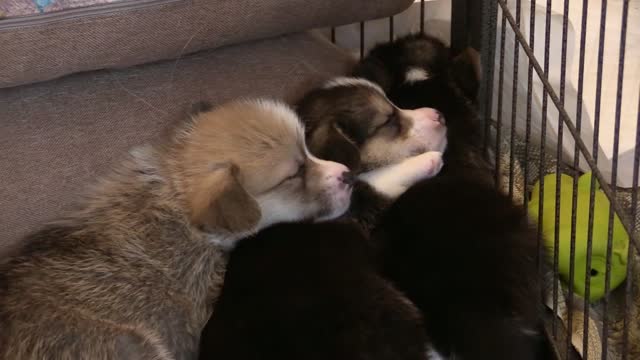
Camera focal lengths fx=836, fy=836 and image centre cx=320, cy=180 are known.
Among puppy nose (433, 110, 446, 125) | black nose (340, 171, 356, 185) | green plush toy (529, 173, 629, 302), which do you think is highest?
puppy nose (433, 110, 446, 125)

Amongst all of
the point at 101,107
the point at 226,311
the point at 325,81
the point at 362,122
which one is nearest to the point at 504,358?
the point at 226,311

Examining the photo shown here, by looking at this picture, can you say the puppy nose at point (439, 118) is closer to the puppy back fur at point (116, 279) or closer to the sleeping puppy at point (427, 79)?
the sleeping puppy at point (427, 79)

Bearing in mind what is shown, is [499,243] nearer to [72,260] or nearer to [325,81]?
[325,81]

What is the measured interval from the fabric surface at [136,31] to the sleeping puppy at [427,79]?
359 mm

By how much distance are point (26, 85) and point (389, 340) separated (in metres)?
0.90

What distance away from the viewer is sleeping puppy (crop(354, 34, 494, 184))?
2.10m

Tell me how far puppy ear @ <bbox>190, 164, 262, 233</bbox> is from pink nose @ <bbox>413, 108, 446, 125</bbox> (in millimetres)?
532

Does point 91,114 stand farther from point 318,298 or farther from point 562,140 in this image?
point 562,140

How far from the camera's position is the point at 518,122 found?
2234mm

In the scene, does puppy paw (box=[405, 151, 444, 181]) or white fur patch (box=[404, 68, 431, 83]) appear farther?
white fur patch (box=[404, 68, 431, 83])

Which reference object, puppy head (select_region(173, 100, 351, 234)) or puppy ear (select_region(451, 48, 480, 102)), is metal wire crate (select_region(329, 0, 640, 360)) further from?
puppy head (select_region(173, 100, 351, 234))

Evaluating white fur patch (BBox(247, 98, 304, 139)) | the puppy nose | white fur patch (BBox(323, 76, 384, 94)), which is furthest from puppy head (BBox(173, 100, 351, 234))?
the puppy nose

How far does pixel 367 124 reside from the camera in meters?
1.94

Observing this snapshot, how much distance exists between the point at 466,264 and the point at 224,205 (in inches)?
18.4
